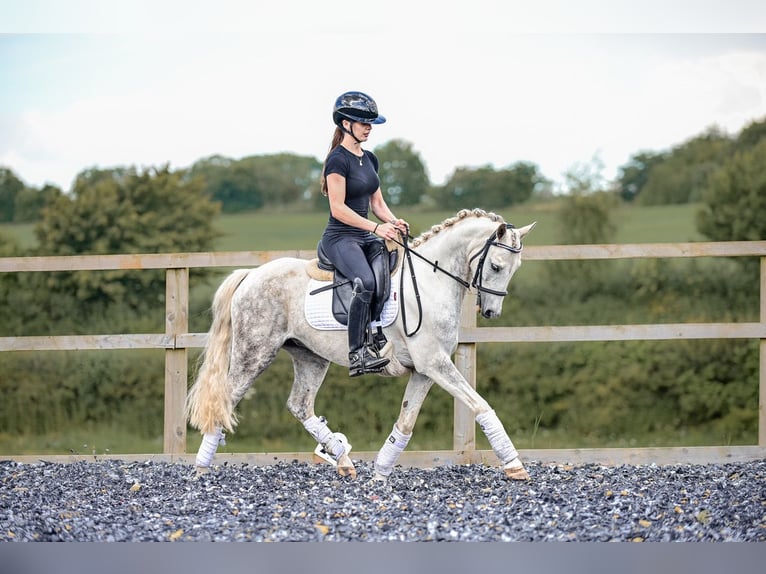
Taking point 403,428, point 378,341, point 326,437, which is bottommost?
point 326,437

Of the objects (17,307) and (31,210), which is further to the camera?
(31,210)

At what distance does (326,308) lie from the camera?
17.9ft

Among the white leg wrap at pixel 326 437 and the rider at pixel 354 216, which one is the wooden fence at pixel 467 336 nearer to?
the white leg wrap at pixel 326 437

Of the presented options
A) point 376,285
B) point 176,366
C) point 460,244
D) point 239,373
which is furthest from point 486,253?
point 176,366

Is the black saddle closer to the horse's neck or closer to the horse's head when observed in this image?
the horse's neck

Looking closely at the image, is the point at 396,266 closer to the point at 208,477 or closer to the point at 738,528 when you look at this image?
the point at 208,477

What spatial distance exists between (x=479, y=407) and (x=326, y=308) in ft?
3.83

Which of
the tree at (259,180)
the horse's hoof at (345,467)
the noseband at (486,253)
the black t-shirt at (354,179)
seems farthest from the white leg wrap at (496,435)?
the tree at (259,180)

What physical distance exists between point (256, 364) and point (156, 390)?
4.02 m

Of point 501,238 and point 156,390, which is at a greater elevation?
point 501,238

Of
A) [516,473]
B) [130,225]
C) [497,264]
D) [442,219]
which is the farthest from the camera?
[442,219]

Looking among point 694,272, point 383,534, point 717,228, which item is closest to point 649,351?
point 694,272

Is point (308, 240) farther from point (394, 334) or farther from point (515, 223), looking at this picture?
point (394, 334)

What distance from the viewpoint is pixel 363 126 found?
5.31 m
